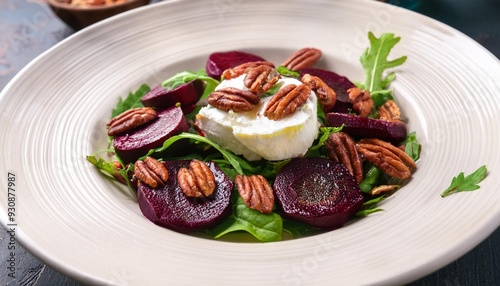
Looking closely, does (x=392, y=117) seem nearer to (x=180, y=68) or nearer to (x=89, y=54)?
(x=180, y=68)

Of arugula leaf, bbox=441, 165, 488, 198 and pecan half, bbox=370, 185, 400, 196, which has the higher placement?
arugula leaf, bbox=441, 165, 488, 198

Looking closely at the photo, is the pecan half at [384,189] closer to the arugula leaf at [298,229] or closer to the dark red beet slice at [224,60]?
the arugula leaf at [298,229]

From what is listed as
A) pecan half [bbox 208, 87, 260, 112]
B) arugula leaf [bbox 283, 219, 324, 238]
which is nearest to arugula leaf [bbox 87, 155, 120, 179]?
pecan half [bbox 208, 87, 260, 112]

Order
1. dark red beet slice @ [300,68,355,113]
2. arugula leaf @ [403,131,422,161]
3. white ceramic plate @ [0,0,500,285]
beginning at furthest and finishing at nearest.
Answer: dark red beet slice @ [300,68,355,113], arugula leaf @ [403,131,422,161], white ceramic plate @ [0,0,500,285]

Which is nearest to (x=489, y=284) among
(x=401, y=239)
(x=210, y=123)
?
(x=401, y=239)

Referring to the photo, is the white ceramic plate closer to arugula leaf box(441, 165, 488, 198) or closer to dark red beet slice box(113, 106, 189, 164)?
arugula leaf box(441, 165, 488, 198)

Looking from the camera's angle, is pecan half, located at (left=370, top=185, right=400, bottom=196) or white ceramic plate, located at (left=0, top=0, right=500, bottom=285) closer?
white ceramic plate, located at (left=0, top=0, right=500, bottom=285)
